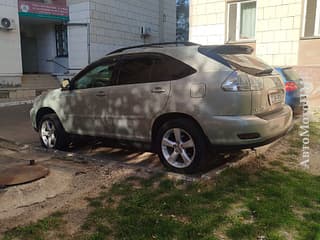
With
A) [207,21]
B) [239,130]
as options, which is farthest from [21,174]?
[207,21]

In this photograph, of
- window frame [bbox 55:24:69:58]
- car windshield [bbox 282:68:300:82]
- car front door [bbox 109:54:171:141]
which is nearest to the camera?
car front door [bbox 109:54:171:141]

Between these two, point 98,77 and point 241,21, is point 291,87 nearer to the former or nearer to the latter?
point 241,21

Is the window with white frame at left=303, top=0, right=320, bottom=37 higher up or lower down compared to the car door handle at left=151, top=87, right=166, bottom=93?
higher up

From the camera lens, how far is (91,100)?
5414mm

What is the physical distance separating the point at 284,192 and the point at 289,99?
4221 mm

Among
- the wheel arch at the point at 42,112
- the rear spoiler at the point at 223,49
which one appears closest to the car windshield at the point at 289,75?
the rear spoiler at the point at 223,49

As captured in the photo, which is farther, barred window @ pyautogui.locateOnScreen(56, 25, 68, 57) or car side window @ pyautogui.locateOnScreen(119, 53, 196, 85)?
barred window @ pyautogui.locateOnScreen(56, 25, 68, 57)

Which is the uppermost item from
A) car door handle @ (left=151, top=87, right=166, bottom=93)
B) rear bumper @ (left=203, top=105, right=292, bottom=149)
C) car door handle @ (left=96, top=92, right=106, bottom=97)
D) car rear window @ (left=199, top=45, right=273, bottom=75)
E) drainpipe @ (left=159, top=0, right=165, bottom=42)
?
drainpipe @ (left=159, top=0, right=165, bottom=42)

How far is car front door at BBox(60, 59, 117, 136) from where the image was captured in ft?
17.2

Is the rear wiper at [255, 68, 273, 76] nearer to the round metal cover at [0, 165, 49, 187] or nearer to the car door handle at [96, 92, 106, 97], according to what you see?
the car door handle at [96, 92, 106, 97]

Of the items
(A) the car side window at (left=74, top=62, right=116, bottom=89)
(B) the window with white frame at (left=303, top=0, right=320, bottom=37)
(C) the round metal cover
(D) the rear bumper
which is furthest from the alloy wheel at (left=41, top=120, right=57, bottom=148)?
(B) the window with white frame at (left=303, top=0, right=320, bottom=37)

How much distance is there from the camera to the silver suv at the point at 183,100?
4.02m

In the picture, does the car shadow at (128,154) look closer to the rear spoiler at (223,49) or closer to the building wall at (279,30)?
the rear spoiler at (223,49)

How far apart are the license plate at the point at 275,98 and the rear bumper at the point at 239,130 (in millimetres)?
234
